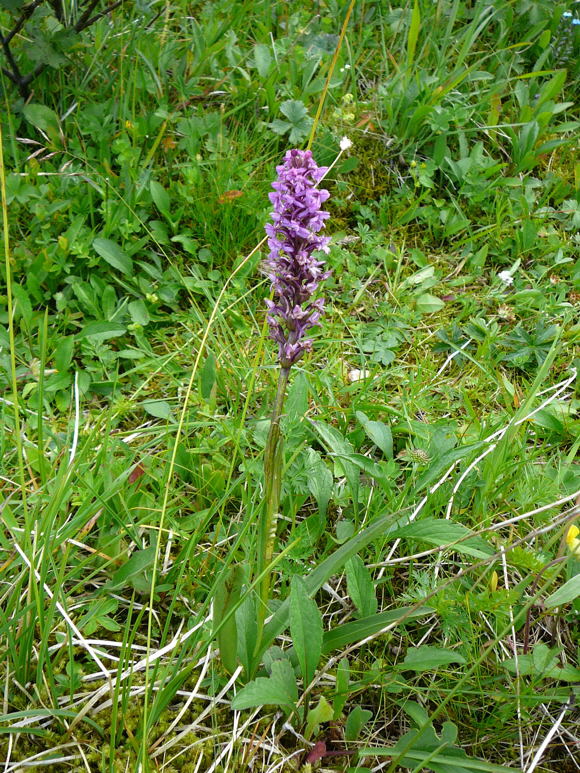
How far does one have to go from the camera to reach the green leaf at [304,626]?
1.55 m

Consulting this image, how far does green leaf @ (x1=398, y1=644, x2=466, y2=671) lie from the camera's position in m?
1.63

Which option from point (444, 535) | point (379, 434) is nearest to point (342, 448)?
point (379, 434)

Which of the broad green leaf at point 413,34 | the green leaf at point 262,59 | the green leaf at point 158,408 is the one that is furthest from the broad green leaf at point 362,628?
the broad green leaf at point 413,34

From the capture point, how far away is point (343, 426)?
2307mm

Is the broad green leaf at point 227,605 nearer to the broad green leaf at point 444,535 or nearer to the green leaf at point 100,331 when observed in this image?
the broad green leaf at point 444,535

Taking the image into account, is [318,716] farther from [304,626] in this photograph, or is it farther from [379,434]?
[379,434]

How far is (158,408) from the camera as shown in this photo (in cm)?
232

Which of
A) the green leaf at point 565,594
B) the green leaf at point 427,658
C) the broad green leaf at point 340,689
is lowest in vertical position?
the broad green leaf at point 340,689

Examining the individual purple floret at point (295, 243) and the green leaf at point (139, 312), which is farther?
the green leaf at point (139, 312)

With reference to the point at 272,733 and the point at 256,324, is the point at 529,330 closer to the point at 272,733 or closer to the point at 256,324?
the point at 256,324

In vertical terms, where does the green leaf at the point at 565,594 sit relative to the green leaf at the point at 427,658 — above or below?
above

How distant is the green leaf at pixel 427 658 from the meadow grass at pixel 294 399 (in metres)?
0.01

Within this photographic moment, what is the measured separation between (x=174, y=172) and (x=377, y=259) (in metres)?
0.96

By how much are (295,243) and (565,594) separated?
3.61 feet
